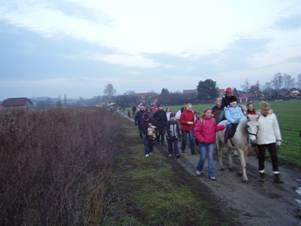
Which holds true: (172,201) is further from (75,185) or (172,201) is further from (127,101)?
(127,101)

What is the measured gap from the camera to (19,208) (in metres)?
4.75

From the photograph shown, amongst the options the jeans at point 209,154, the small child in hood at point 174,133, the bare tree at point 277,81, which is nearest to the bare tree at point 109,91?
the bare tree at point 277,81

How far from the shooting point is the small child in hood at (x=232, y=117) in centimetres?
963

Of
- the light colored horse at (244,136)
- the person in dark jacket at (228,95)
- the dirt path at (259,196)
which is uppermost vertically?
the person in dark jacket at (228,95)

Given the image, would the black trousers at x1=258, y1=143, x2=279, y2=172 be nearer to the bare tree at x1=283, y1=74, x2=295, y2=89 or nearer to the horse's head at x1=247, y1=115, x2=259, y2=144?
the horse's head at x1=247, y1=115, x2=259, y2=144

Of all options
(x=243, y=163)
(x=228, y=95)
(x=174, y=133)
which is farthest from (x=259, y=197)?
(x=174, y=133)

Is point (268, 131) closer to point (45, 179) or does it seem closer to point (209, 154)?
point (209, 154)

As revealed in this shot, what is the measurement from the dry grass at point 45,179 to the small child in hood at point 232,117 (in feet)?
13.9

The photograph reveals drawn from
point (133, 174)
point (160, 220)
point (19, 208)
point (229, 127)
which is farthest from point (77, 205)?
point (229, 127)

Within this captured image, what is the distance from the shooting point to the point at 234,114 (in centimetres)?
968

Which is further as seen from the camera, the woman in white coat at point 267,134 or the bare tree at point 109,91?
the bare tree at point 109,91

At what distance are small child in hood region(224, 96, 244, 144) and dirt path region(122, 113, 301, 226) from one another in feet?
4.47

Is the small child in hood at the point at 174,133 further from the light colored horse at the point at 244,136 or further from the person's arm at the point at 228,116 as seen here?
the light colored horse at the point at 244,136

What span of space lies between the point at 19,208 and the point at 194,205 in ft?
12.3
